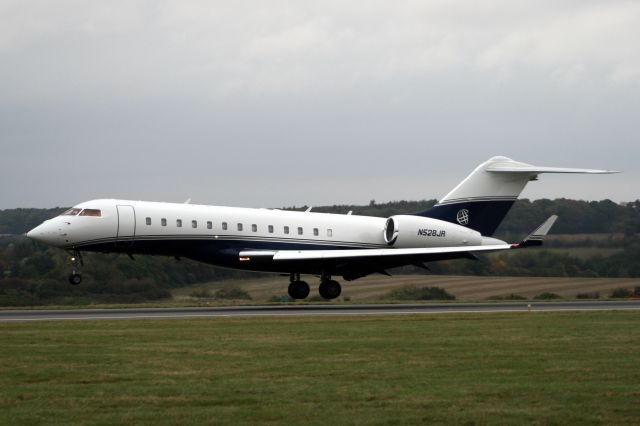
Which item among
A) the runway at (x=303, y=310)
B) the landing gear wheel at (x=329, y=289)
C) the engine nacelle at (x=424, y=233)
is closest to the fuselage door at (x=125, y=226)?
the runway at (x=303, y=310)

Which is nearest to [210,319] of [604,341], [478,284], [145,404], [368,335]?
[368,335]

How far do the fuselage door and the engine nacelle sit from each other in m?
10.0

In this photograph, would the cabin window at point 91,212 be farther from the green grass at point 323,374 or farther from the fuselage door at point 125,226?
the green grass at point 323,374

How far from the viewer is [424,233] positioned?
40188mm

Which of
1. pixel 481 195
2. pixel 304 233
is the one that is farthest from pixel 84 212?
pixel 481 195

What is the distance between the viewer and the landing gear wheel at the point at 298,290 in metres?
39.9

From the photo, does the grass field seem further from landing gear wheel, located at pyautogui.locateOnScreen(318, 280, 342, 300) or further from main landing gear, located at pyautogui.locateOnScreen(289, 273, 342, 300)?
landing gear wheel, located at pyautogui.locateOnScreen(318, 280, 342, 300)

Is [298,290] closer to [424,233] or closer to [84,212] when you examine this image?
[424,233]

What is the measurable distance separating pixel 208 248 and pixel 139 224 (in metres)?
2.66

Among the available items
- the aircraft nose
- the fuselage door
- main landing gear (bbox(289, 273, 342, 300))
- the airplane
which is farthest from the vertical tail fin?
the aircraft nose

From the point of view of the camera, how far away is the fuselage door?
35.5m

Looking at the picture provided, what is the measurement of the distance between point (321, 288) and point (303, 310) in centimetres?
600

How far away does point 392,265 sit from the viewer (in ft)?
128

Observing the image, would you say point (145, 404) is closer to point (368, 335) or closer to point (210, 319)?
point (368, 335)
